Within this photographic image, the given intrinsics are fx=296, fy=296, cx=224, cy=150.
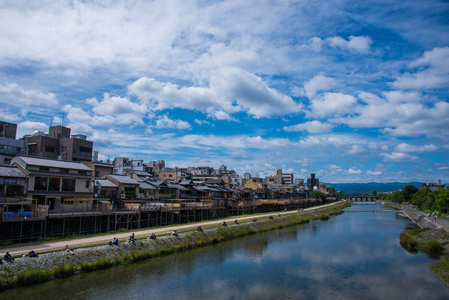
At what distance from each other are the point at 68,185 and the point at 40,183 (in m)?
3.55

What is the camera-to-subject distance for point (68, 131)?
66938mm

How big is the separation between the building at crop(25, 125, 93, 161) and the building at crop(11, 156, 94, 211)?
753 inches

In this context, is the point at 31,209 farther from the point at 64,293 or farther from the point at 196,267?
the point at 196,267

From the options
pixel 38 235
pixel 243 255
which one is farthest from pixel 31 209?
pixel 243 255

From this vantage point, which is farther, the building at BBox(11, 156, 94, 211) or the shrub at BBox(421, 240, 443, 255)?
the building at BBox(11, 156, 94, 211)

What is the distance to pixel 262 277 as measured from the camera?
2456cm

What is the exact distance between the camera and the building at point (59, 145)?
57.9 meters

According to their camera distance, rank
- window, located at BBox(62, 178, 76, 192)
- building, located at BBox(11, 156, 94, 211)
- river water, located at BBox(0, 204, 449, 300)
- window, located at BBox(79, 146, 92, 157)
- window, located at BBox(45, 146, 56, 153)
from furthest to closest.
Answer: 1. window, located at BBox(79, 146, 92, 157)
2. window, located at BBox(45, 146, 56, 153)
3. window, located at BBox(62, 178, 76, 192)
4. building, located at BBox(11, 156, 94, 211)
5. river water, located at BBox(0, 204, 449, 300)

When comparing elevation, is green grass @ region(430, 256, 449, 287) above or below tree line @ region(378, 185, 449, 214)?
below

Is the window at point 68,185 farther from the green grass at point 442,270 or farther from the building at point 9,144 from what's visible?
the green grass at point 442,270

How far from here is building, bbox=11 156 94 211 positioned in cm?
3434

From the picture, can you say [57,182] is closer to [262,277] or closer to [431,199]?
[262,277]

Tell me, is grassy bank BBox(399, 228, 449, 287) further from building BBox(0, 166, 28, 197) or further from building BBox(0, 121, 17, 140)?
building BBox(0, 121, 17, 140)

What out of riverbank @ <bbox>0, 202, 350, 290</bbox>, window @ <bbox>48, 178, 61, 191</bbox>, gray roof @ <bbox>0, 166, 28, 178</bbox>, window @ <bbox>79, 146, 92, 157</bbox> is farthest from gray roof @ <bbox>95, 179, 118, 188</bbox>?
window @ <bbox>79, 146, 92, 157</bbox>
